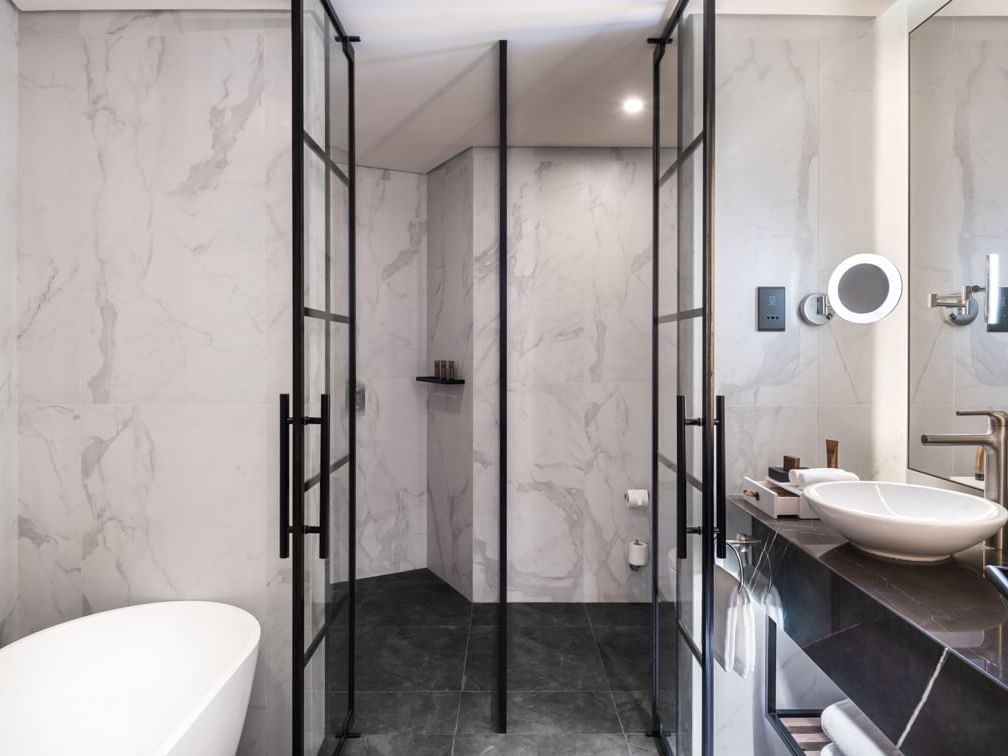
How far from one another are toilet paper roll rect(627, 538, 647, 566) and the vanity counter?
153cm

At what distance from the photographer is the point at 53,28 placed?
184 centimetres

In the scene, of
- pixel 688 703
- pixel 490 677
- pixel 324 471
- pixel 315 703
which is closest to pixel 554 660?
pixel 490 677

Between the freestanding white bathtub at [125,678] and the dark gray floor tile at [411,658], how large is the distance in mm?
857

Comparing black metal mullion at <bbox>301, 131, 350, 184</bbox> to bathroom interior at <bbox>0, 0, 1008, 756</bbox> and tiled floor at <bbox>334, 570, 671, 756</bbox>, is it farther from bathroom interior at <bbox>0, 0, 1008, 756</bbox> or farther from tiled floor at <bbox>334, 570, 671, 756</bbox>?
tiled floor at <bbox>334, 570, 671, 756</bbox>

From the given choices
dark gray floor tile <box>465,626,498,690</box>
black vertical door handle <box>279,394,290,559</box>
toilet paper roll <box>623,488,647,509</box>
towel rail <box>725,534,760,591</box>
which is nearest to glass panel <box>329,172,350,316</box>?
black vertical door handle <box>279,394,290,559</box>

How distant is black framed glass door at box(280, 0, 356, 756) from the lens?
1.46 m

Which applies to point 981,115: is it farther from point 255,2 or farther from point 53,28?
point 53,28

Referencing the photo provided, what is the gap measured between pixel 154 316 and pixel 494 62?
1.50 meters

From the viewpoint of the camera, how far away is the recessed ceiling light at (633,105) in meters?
2.45

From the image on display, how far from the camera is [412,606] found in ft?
10.3

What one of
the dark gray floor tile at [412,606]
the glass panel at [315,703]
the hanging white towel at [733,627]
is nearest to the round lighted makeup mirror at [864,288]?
the hanging white towel at [733,627]

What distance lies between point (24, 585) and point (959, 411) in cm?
288

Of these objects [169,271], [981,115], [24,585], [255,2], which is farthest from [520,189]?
[24,585]

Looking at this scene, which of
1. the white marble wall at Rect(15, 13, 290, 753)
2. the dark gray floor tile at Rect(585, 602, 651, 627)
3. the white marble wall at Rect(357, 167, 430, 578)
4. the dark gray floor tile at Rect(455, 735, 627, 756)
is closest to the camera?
the white marble wall at Rect(15, 13, 290, 753)
